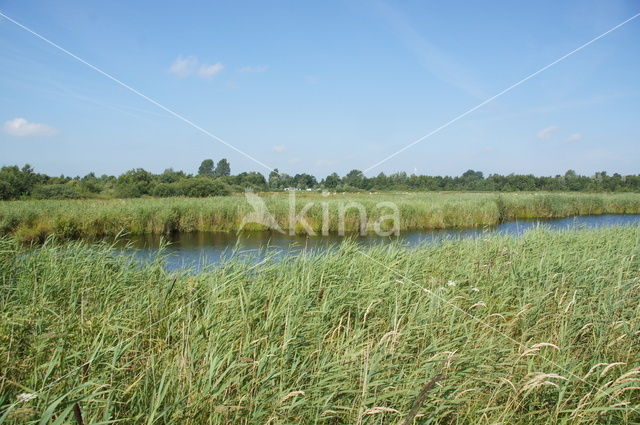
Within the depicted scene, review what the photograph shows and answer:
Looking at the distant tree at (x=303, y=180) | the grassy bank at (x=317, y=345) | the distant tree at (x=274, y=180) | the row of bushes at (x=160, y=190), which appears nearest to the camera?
the grassy bank at (x=317, y=345)

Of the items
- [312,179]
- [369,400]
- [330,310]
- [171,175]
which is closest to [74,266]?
[330,310]

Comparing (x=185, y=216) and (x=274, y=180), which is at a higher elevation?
(x=274, y=180)

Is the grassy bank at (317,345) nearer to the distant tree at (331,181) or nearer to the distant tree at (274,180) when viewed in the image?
the distant tree at (274,180)

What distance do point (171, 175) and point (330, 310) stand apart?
28.0m

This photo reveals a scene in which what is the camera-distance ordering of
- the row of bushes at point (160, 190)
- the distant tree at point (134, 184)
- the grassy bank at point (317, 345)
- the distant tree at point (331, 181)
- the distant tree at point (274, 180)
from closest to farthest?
the grassy bank at point (317, 345)
the distant tree at point (274, 180)
the distant tree at point (331, 181)
the row of bushes at point (160, 190)
the distant tree at point (134, 184)

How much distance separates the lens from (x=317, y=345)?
115 inches

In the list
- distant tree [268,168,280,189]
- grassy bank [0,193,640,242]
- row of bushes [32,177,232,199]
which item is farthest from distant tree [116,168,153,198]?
distant tree [268,168,280,189]

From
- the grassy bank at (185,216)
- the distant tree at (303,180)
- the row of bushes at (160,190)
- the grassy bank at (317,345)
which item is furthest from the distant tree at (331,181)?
the row of bushes at (160,190)

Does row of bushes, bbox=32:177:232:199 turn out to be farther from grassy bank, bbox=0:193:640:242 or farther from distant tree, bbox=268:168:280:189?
distant tree, bbox=268:168:280:189

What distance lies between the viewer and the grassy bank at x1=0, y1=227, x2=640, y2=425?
2107mm

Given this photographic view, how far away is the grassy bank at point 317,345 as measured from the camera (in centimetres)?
211

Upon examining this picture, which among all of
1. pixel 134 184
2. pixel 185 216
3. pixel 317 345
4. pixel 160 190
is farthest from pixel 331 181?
pixel 134 184

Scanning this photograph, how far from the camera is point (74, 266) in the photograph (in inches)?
178

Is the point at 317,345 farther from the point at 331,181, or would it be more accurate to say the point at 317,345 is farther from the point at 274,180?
the point at 331,181
